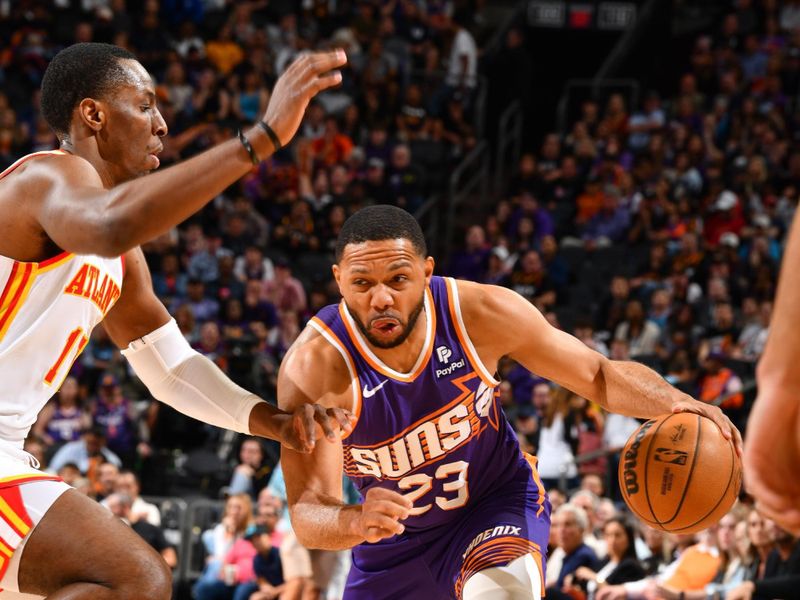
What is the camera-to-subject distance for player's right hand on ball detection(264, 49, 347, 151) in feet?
10.5

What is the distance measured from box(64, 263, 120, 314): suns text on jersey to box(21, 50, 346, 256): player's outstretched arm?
1.08ft

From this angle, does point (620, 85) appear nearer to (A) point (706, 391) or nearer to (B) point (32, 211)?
(A) point (706, 391)

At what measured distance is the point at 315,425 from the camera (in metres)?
3.95

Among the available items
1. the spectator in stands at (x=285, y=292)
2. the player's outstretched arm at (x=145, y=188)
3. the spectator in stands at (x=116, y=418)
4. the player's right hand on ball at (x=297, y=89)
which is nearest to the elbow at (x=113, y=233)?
the player's outstretched arm at (x=145, y=188)

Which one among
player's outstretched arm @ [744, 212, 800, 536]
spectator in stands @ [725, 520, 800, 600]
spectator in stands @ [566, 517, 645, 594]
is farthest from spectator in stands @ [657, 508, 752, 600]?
player's outstretched arm @ [744, 212, 800, 536]

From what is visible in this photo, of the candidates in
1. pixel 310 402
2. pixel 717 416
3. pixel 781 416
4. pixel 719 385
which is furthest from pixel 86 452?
pixel 781 416

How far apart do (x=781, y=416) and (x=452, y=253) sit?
13299 mm

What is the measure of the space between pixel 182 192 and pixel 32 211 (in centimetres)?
58

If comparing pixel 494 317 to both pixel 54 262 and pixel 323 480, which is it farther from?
pixel 54 262

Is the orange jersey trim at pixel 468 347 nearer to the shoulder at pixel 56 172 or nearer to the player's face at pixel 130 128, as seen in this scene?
the player's face at pixel 130 128

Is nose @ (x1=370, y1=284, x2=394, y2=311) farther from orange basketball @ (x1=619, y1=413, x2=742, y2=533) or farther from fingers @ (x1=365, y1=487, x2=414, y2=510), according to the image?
orange basketball @ (x1=619, y1=413, x2=742, y2=533)

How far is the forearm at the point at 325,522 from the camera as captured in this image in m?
3.92

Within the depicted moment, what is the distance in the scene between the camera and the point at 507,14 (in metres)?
18.8

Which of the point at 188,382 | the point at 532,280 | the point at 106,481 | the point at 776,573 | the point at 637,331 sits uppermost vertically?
the point at 188,382
